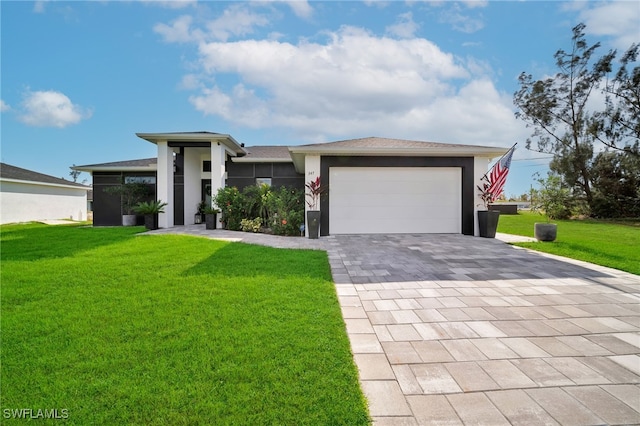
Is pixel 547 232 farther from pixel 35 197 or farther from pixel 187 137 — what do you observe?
pixel 35 197

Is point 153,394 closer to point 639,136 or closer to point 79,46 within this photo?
point 79,46

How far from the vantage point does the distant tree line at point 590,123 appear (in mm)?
16234

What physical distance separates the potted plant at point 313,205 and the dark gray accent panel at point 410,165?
19 centimetres

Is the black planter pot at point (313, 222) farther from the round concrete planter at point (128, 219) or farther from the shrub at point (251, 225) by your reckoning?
the round concrete planter at point (128, 219)

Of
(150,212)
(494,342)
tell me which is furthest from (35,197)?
(494,342)

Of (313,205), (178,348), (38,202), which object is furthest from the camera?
(38,202)

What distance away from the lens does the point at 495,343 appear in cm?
241

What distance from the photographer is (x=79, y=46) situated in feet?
29.1

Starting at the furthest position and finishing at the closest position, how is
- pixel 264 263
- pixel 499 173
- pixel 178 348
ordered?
pixel 499 173
pixel 264 263
pixel 178 348

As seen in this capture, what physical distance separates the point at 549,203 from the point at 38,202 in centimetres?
2768

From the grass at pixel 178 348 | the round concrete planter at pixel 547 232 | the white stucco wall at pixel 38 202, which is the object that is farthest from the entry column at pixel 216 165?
the white stucco wall at pixel 38 202

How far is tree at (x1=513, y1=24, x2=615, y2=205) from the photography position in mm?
Answer: 17500

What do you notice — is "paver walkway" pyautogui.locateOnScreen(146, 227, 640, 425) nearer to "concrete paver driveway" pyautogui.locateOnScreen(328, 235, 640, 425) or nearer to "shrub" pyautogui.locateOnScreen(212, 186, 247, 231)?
"concrete paver driveway" pyautogui.locateOnScreen(328, 235, 640, 425)

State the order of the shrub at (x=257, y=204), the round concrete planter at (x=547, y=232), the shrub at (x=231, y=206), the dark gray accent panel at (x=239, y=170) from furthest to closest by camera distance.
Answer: the dark gray accent panel at (x=239, y=170) < the shrub at (x=231, y=206) < the shrub at (x=257, y=204) < the round concrete planter at (x=547, y=232)
